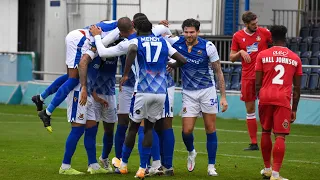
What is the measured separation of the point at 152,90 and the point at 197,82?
1348mm

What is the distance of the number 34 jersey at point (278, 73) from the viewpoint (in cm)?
1226

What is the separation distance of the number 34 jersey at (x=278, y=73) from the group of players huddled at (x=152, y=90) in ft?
0.04

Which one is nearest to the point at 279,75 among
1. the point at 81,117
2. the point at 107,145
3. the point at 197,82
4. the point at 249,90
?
the point at 197,82

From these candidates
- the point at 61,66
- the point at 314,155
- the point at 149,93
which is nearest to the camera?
→ the point at 149,93

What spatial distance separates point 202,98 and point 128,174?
1582 mm

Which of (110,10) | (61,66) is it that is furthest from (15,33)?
(110,10)

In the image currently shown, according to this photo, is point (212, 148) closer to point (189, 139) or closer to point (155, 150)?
point (189, 139)

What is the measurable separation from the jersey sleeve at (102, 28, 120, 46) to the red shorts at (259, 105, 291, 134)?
232 centimetres

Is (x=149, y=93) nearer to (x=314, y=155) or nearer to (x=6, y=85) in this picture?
(x=314, y=155)

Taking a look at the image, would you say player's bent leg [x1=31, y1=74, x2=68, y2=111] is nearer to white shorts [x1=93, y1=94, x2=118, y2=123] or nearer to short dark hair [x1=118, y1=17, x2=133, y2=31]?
white shorts [x1=93, y1=94, x2=118, y2=123]

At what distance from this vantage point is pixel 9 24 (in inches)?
1473

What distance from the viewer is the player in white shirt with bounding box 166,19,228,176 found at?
1327 cm

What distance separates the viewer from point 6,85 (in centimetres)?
3081

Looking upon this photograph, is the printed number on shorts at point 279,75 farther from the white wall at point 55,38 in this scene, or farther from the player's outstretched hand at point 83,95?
the white wall at point 55,38
